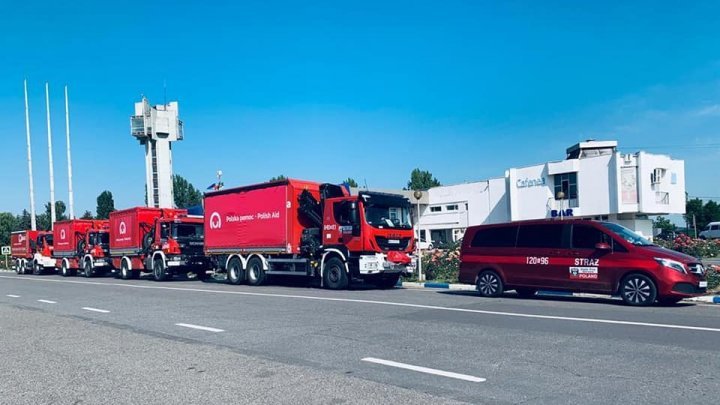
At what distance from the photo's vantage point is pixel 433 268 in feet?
A: 78.0

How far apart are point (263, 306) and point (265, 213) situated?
7.80 meters

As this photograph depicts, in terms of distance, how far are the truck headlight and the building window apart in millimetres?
40128

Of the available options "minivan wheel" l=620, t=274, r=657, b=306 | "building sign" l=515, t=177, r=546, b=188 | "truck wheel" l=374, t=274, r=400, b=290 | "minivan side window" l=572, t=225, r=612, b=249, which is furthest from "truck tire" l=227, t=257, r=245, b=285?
"building sign" l=515, t=177, r=546, b=188

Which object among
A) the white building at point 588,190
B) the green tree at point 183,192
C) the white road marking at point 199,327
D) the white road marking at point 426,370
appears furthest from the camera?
the green tree at point 183,192

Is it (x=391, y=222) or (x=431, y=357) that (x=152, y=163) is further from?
(x=431, y=357)

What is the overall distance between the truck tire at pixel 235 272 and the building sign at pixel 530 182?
36.0 meters

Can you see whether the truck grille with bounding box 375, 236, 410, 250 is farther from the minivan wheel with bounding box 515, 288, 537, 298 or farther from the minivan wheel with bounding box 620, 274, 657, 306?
the minivan wheel with bounding box 620, 274, 657, 306

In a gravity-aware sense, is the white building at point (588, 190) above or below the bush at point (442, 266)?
above

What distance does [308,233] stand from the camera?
21.4 meters

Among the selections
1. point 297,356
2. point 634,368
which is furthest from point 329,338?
point 634,368

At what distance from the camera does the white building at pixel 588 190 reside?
1937 inches

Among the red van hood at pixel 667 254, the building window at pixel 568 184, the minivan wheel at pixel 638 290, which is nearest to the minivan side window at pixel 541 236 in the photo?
the minivan wheel at pixel 638 290

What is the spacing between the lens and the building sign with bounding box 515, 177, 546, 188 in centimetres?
5378

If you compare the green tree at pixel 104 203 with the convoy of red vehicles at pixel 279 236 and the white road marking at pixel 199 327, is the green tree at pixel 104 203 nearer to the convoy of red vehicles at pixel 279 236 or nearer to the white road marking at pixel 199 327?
the convoy of red vehicles at pixel 279 236
